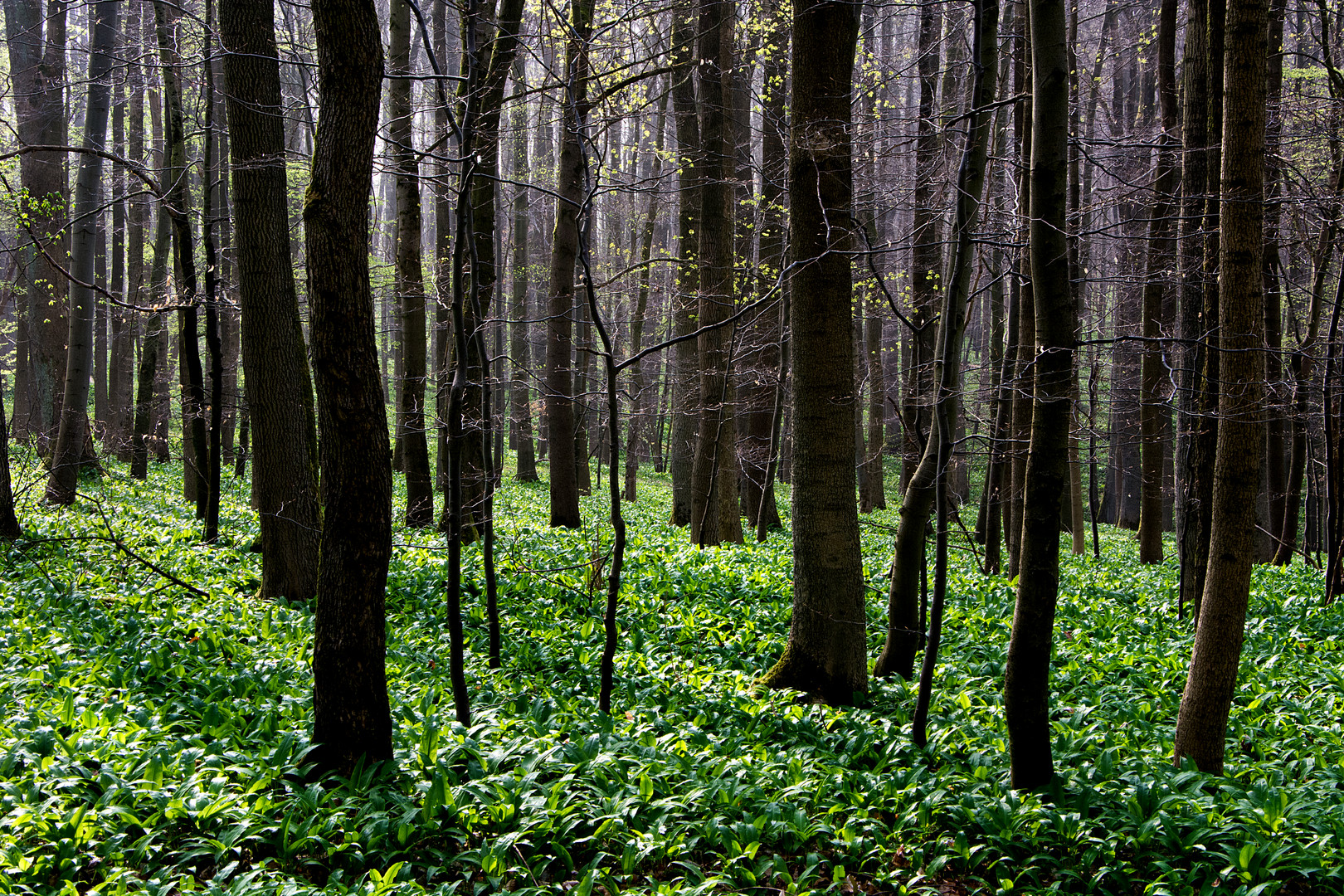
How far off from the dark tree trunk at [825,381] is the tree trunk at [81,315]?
10.2 metres

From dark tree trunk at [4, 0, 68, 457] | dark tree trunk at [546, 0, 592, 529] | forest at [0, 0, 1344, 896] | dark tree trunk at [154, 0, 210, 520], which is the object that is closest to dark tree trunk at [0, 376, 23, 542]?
forest at [0, 0, 1344, 896]

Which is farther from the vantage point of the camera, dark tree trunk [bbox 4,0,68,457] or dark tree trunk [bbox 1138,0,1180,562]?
Result: dark tree trunk [bbox 4,0,68,457]

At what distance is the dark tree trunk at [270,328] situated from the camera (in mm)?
6953

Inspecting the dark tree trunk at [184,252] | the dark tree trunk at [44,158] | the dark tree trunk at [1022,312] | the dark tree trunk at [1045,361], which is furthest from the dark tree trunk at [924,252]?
the dark tree trunk at [44,158]

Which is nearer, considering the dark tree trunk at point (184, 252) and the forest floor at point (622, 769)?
the forest floor at point (622, 769)

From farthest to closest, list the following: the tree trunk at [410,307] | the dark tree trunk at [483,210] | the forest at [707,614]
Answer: the tree trunk at [410,307] → the dark tree trunk at [483,210] → the forest at [707,614]

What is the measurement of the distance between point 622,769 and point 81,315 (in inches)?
470

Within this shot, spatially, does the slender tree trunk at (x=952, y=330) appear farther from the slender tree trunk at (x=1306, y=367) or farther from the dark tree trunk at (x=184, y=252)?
the dark tree trunk at (x=184, y=252)

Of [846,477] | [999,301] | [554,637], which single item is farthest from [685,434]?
[846,477]

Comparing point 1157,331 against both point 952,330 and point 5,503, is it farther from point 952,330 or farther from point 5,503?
point 5,503

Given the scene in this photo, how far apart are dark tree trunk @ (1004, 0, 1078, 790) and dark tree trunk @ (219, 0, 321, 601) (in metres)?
5.95

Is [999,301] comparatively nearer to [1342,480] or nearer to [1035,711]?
[1342,480]

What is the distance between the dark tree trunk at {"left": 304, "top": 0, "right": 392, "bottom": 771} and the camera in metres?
3.60

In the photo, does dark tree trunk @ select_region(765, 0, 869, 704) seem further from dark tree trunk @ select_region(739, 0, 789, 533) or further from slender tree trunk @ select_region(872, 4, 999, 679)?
dark tree trunk @ select_region(739, 0, 789, 533)
